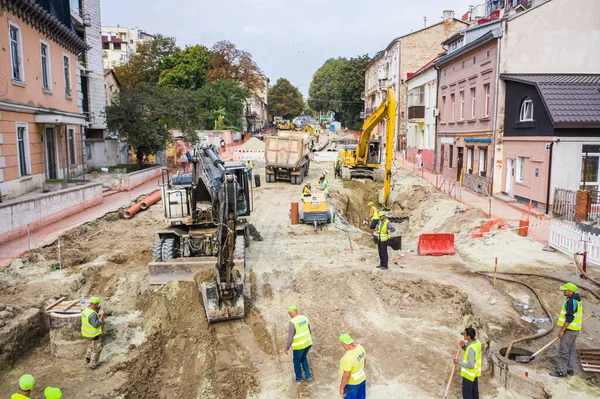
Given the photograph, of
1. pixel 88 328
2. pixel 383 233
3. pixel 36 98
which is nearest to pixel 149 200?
pixel 36 98

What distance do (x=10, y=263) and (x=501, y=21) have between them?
20.9m

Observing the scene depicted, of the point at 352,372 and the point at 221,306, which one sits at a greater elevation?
the point at 352,372

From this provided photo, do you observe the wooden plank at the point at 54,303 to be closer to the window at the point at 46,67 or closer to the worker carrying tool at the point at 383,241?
the worker carrying tool at the point at 383,241

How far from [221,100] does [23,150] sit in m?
33.8

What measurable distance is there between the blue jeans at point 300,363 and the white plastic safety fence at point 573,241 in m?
8.71

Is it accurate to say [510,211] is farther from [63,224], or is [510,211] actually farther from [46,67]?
[46,67]

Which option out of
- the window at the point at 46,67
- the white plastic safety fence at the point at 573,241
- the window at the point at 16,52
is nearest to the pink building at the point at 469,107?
the white plastic safety fence at the point at 573,241

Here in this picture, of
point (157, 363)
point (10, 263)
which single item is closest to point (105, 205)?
point (10, 263)

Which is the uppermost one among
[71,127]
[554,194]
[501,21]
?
[501,21]

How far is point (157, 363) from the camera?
27.9 ft

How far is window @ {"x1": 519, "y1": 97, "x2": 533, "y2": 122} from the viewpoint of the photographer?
20.1 metres

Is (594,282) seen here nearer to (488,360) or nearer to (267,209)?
(488,360)

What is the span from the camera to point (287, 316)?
10.3 m

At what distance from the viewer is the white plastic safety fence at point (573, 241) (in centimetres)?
1250
